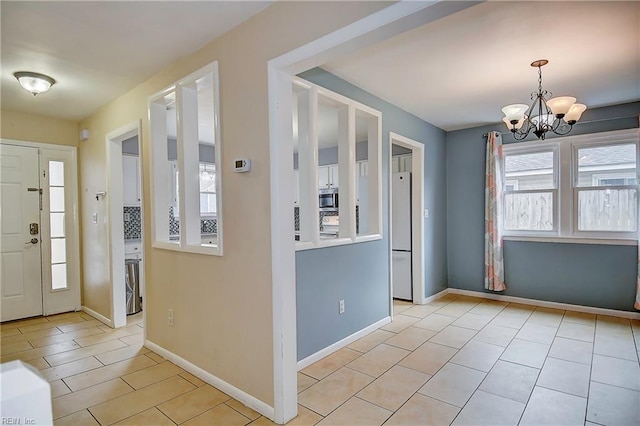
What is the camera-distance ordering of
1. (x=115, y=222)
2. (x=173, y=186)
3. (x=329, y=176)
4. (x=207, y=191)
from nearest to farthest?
(x=115, y=222) → (x=173, y=186) → (x=207, y=191) → (x=329, y=176)

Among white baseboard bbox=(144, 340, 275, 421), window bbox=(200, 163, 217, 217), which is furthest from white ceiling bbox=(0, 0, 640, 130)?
white baseboard bbox=(144, 340, 275, 421)

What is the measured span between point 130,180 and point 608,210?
630cm

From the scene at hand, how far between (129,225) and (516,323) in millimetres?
5315

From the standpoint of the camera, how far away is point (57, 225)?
4422mm

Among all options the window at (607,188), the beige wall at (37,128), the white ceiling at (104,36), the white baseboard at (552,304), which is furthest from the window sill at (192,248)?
the window at (607,188)

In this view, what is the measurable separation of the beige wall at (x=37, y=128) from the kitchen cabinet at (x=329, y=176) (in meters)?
3.80

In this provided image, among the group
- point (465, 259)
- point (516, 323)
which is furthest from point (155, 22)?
point (465, 259)

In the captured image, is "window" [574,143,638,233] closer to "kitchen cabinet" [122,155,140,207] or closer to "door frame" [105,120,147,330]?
"door frame" [105,120,147,330]

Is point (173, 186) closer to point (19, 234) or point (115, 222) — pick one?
point (115, 222)

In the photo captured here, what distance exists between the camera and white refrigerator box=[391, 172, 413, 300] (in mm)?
4746

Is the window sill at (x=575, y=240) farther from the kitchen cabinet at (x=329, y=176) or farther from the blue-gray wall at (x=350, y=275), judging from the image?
the kitchen cabinet at (x=329, y=176)

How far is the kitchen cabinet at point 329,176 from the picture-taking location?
6.27m

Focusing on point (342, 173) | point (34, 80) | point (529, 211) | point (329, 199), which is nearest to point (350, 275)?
point (342, 173)

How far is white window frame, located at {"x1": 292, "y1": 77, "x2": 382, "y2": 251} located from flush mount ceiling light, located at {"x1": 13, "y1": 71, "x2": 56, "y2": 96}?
225 cm
